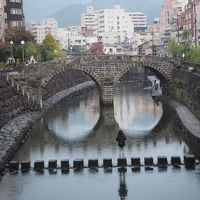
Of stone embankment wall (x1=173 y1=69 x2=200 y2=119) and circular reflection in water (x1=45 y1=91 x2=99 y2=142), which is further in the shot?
stone embankment wall (x1=173 y1=69 x2=200 y2=119)

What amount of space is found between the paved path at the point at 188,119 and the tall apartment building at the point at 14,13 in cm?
5284

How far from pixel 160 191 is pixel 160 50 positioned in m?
143

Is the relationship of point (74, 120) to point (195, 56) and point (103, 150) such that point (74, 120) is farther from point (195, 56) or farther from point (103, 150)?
point (195, 56)

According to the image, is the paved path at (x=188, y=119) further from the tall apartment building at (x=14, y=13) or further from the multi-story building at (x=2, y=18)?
the tall apartment building at (x=14, y=13)

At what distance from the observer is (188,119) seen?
5131cm

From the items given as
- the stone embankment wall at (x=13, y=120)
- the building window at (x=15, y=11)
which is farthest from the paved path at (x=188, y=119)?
the building window at (x=15, y=11)

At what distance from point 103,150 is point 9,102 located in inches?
681

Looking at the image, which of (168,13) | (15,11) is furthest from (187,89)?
(168,13)

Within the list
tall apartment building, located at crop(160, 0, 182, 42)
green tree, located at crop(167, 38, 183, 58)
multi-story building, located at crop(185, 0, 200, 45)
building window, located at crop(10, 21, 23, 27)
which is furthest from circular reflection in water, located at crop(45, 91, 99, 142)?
tall apartment building, located at crop(160, 0, 182, 42)

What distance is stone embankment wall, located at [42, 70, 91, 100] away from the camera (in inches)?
3229

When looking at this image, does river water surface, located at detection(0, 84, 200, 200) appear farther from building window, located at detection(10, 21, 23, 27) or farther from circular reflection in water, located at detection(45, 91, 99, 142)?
building window, located at detection(10, 21, 23, 27)

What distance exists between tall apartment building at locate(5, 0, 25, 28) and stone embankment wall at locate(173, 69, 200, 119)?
154 ft

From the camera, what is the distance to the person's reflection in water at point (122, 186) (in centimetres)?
2881

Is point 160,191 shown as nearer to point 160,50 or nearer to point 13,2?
point 13,2
